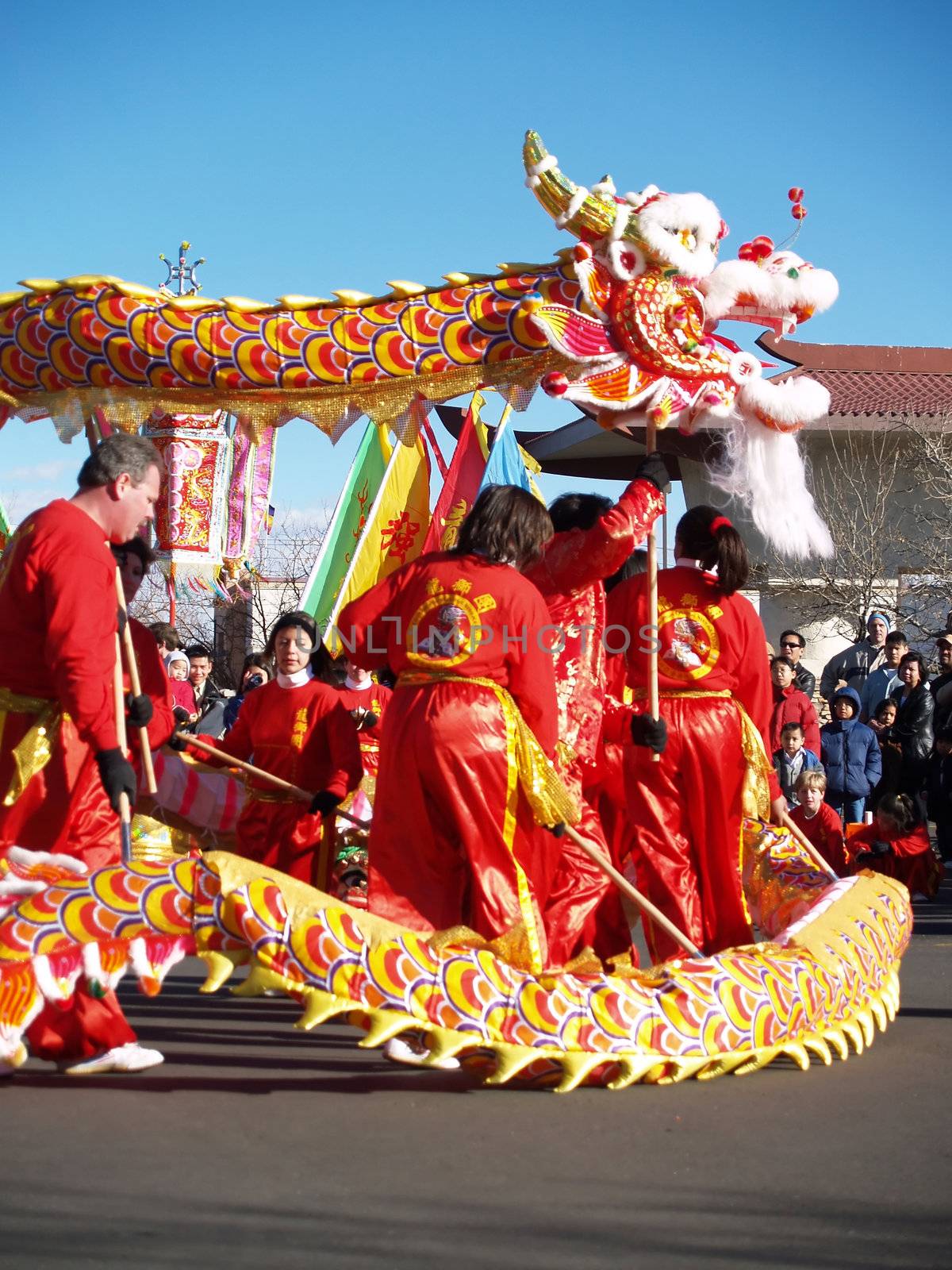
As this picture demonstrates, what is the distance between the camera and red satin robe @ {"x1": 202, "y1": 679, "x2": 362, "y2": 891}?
6812 millimetres

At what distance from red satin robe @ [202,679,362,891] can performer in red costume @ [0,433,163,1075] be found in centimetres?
201

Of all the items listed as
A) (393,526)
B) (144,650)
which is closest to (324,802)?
(144,650)

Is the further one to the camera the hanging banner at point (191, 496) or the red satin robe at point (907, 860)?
the hanging banner at point (191, 496)

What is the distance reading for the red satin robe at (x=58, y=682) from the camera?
4.57m

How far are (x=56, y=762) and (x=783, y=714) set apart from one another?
696 centimetres

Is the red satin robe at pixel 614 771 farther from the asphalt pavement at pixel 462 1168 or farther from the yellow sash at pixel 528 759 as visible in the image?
the asphalt pavement at pixel 462 1168

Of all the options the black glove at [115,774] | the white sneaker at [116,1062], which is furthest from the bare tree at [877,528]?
the black glove at [115,774]

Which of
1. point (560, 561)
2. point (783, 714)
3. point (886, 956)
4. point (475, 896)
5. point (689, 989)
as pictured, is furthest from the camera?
point (783, 714)

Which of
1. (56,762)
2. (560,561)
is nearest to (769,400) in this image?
(560,561)

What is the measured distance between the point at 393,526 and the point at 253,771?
4.25 meters

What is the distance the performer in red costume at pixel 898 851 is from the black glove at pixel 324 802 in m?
3.83

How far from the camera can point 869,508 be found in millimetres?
19094

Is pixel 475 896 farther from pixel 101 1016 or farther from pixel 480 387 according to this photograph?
pixel 480 387

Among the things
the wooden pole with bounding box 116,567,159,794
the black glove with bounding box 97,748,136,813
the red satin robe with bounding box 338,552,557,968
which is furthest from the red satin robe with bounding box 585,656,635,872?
the black glove with bounding box 97,748,136,813
